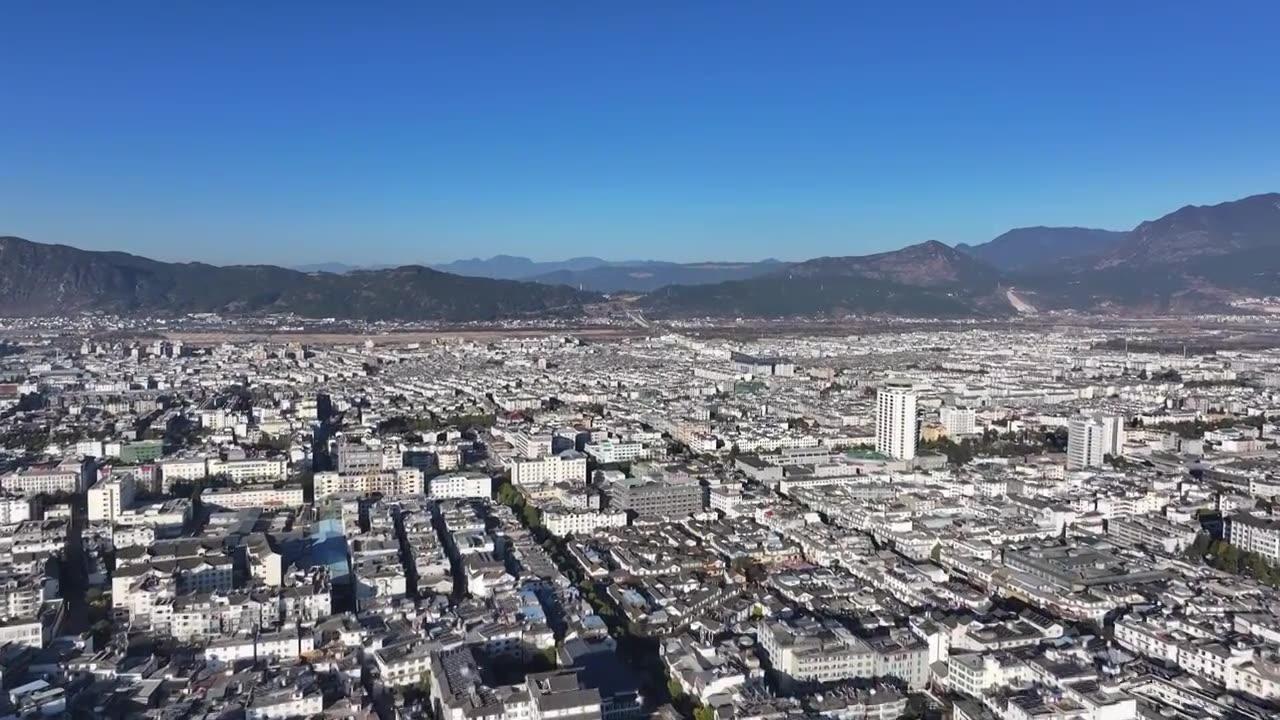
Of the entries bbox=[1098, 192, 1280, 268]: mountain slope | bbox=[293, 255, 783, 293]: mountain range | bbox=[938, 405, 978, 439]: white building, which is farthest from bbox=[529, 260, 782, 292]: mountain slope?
bbox=[938, 405, 978, 439]: white building

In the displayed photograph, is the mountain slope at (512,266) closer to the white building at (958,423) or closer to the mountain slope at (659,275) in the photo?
the mountain slope at (659,275)

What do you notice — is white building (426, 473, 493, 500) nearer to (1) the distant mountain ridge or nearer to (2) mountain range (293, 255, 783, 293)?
(1) the distant mountain ridge

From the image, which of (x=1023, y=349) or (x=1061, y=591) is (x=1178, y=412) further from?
(x=1023, y=349)

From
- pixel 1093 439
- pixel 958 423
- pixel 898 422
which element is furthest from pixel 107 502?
pixel 1093 439

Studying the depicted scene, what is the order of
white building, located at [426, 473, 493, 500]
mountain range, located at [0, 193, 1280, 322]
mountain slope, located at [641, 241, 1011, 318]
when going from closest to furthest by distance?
white building, located at [426, 473, 493, 500] < mountain range, located at [0, 193, 1280, 322] < mountain slope, located at [641, 241, 1011, 318]

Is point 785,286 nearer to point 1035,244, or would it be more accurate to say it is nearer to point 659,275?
point 659,275

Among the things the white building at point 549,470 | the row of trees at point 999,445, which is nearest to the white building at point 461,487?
the white building at point 549,470

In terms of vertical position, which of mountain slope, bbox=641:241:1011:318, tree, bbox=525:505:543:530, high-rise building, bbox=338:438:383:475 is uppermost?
mountain slope, bbox=641:241:1011:318

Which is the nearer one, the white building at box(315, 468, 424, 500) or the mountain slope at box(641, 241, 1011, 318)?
the white building at box(315, 468, 424, 500)
